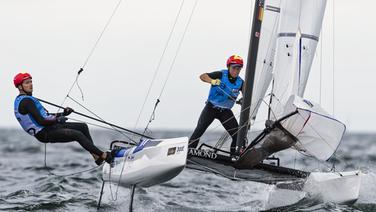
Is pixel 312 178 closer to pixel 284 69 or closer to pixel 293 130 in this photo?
pixel 293 130

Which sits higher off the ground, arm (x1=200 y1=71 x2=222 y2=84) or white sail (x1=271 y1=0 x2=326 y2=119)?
white sail (x1=271 y1=0 x2=326 y2=119)

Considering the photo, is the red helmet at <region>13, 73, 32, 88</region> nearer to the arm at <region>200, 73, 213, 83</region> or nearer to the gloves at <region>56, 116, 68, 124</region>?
the gloves at <region>56, 116, 68, 124</region>

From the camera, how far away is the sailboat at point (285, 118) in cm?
693

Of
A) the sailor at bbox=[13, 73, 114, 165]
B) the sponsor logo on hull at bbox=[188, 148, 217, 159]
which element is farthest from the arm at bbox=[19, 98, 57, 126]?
the sponsor logo on hull at bbox=[188, 148, 217, 159]

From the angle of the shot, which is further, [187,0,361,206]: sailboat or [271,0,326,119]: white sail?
[271,0,326,119]: white sail

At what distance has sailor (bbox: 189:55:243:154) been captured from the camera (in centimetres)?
761

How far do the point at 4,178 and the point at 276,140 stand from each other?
5.94m

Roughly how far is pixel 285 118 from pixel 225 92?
105 centimetres

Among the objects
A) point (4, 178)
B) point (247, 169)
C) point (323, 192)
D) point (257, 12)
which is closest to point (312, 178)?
point (323, 192)

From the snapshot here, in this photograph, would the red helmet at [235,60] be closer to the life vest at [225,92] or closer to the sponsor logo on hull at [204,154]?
the life vest at [225,92]

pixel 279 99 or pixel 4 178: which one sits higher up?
pixel 279 99

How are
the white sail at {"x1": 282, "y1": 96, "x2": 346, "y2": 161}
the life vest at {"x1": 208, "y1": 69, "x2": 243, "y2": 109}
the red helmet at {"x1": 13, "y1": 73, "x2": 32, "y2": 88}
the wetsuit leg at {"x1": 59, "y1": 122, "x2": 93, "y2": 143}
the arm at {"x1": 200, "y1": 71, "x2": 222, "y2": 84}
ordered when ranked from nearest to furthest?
the white sail at {"x1": 282, "y1": 96, "x2": 346, "y2": 161} < the red helmet at {"x1": 13, "y1": 73, "x2": 32, "y2": 88} < the wetsuit leg at {"x1": 59, "y1": 122, "x2": 93, "y2": 143} < the arm at {"x1": 200, "y1": 71, "x2": 222, "y2": 84} < the life vest at {"x1": 208, "y1": 69, "x2": 243, "y2": 109}

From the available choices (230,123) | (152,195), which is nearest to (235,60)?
(230,123)

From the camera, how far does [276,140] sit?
7.06 meters
